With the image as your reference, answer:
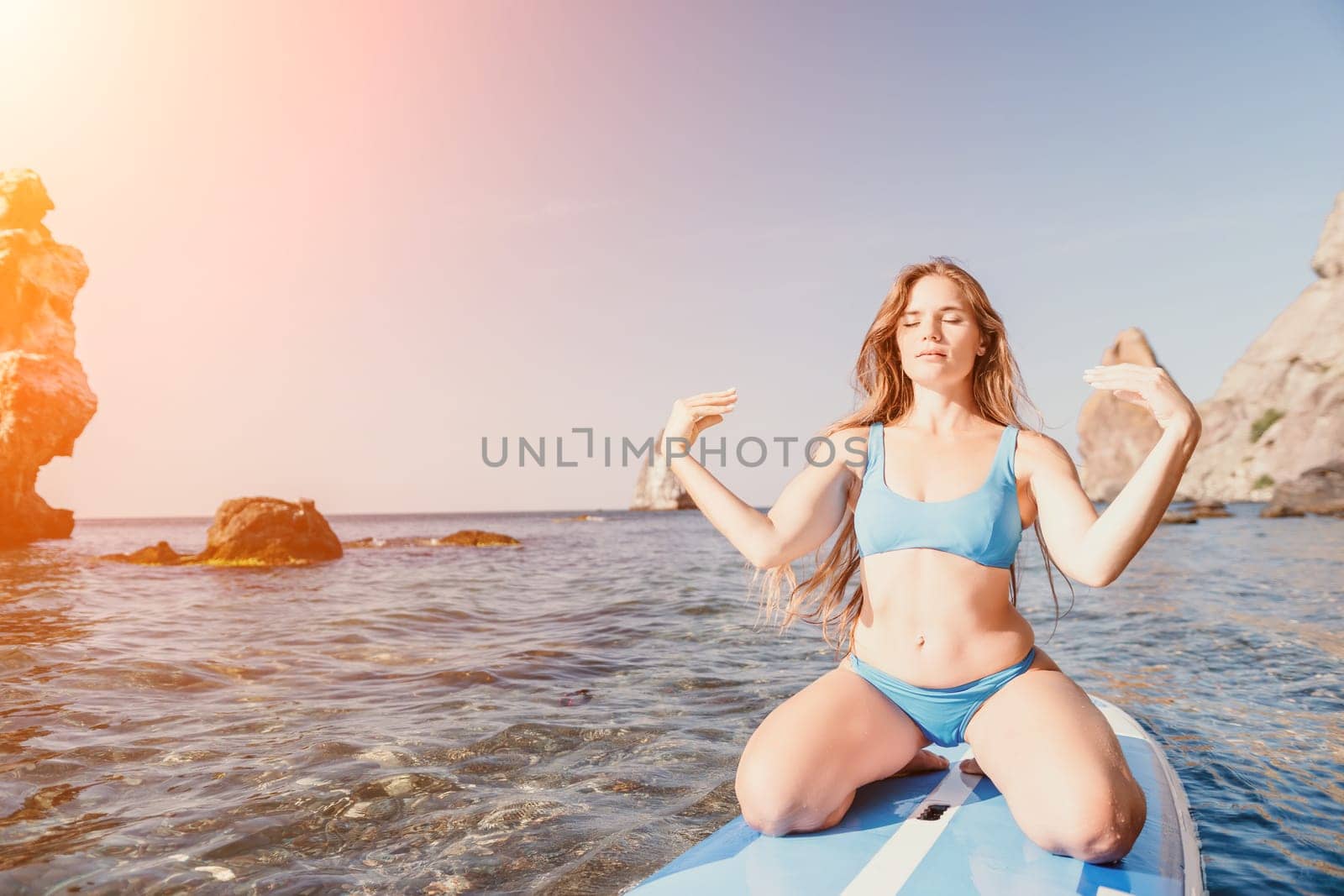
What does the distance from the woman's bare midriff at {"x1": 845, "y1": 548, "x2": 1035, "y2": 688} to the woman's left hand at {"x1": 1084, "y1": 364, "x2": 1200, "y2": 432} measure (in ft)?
2.50

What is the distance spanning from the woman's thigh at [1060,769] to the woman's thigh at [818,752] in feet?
1.17

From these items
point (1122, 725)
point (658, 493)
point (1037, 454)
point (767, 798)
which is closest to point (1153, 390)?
point (1037, 454)

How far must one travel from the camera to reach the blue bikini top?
273 cm

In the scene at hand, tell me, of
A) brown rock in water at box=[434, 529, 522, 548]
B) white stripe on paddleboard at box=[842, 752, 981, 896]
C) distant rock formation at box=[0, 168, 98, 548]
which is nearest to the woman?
white stripe on paddleboard at box=[842, 752, 981, 896]

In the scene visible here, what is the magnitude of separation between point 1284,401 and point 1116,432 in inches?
1586

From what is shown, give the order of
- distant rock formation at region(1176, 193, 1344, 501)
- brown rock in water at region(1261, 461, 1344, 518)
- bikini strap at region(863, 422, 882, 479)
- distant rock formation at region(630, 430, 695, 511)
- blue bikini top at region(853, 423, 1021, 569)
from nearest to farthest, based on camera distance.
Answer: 1. blue bikini top at region(853, 423, 1021, 569)
2. bikini strap at region(863, 422, 882, 479)
3. brown rock in water at region(1261, 461, 1344, 518)
4. distant rock formation at region(1176, 193, 1344, 501)
5. distant rock formation at region(630, 430, 695, 511)

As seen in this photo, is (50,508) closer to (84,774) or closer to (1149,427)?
(84,774)

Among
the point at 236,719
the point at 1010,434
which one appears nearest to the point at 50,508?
the point at 236,719

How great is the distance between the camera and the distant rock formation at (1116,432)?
104312 mm

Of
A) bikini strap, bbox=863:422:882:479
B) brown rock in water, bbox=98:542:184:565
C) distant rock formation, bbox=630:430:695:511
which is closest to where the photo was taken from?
bikini strap, bbox=863:422:882:479

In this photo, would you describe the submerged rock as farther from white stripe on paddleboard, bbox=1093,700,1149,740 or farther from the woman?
the woman

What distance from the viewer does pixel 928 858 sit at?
232 centimetres

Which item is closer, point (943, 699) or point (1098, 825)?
point (1098, 825)

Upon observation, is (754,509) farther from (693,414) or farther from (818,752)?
(818,752)
